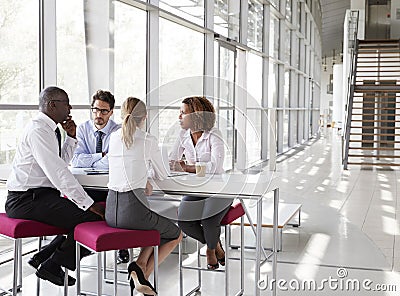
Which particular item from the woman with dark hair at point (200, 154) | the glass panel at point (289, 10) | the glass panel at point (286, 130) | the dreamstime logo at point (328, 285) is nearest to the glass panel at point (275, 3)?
the glass panel at point (289, 10)

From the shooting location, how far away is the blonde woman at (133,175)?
10.8 feet

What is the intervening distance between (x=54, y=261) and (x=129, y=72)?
3.24 meters

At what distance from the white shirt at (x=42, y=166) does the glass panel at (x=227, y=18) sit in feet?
19.5

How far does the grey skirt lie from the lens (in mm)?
3289

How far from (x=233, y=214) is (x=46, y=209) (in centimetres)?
121

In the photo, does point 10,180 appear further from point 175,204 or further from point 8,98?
point 8,98

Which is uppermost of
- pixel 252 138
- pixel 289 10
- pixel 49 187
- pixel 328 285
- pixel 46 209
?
pixel 289 10

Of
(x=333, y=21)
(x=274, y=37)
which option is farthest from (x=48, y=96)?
(x=333, y=21)

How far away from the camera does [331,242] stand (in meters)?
5.46

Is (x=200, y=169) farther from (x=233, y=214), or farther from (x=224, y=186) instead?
(x=233, y=214)

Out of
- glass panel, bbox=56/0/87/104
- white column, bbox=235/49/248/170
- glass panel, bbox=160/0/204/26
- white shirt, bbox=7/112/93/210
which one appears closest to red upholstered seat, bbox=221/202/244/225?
white column, bbox=235/49/248/170

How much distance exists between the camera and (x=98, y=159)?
431cm

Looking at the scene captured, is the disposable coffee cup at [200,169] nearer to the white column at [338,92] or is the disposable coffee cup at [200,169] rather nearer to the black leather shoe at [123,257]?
the black leather shoe at [123,257]

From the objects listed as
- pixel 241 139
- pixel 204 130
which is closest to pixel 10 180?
pixel 204 130
